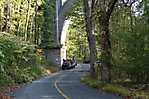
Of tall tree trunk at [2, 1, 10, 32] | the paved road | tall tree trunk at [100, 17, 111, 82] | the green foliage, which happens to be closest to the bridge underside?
tall tree trunk at [2, 1, 10, 32]

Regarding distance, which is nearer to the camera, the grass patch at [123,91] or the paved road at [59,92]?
the grass patch at [123,91]

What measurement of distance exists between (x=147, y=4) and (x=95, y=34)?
7.99m

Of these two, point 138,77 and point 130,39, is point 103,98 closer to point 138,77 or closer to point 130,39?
point 130,39

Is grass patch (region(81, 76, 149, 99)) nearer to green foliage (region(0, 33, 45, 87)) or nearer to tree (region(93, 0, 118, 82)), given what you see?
tree (region(93, 0, 118, 82))

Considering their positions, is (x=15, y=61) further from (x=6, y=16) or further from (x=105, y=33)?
(x=105, y=33)

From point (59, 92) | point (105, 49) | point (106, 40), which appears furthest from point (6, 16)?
point (59, 92)

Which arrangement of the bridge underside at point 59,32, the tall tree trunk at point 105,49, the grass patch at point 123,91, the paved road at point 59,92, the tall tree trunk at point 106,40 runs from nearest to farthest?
the grass patch at point 123,91 → the paved road at point 59,92 → the tall tree trunk at point 106,40 → the tall tree trunk at point 105,49 → the bridge underside at point 59,32

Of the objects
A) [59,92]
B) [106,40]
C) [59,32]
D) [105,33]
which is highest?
[59,32]

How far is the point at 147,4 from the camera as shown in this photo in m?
28.4

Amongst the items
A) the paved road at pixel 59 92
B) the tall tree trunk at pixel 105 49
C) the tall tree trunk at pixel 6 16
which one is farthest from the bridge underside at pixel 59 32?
the tall tree trunk at pixel 105 49

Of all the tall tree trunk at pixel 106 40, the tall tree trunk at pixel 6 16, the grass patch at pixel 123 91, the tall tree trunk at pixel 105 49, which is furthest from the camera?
the tall tree trunk at pixel 6 16

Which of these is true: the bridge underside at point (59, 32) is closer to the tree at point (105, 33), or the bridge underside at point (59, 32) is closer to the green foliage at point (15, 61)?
the green foliage at point (15, 61)

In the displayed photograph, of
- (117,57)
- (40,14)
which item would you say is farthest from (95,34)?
(40,14)

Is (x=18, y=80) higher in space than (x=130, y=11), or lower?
lower
